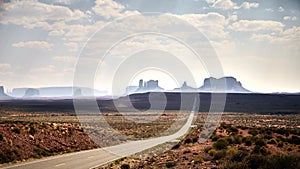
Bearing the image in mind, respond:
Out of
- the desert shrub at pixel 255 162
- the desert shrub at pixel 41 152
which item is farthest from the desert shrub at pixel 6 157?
the desert shrub at pixel 255 162

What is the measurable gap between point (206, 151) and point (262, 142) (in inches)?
160

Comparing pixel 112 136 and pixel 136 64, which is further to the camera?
pixel 112 136

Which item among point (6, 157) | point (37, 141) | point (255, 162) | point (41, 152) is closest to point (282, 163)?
point (255, 162)

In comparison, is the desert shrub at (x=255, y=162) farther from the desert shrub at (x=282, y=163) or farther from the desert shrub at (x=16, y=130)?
the desert shrub at (x=16, y=130)

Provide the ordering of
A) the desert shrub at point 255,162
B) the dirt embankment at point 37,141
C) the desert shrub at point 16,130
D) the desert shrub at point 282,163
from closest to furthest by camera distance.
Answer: the desert shrub at point 282,163 → the desert shrub at point 255,162 → the dirt embankment at point 37,141 → the desert shrub at point 16,130

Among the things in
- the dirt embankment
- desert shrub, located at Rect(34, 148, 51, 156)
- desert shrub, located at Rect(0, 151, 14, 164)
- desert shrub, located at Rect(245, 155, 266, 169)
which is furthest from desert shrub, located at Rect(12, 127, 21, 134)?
desert shrub, located at Rect(245, 155, 266, 169)

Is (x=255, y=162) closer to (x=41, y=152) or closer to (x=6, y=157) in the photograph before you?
(x=6, y=157)

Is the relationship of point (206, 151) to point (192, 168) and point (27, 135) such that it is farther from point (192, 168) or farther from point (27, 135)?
point (27, 135)

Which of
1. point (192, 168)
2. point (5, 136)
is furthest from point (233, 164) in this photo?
point (5, 136)

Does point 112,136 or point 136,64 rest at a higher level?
point 136,64

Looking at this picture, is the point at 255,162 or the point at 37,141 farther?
the point at 37,141

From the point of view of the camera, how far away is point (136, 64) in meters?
27.5

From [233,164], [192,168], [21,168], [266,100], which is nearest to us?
[233,164]

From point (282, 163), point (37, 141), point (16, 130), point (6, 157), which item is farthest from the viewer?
point (37, 141)
